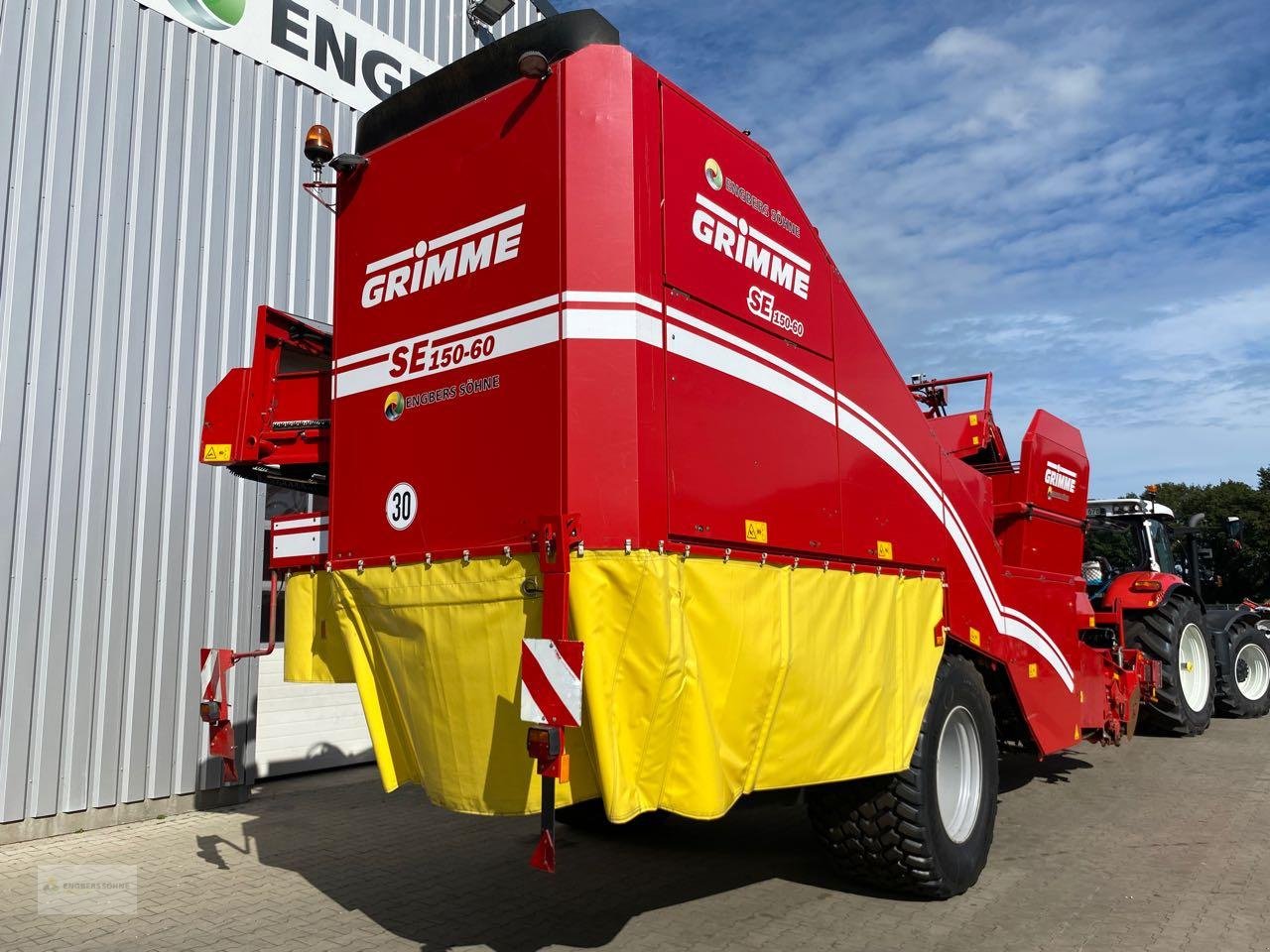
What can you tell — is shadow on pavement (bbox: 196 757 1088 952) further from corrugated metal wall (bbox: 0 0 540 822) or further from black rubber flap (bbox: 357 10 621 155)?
black rubber flap (bbox: 357 10 621 155)

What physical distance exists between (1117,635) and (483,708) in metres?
5.84

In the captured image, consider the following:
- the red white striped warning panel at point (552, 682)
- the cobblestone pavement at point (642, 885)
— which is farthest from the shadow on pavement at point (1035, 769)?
the red white striped warning panel at point (552, 682)

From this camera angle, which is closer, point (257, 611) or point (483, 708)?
point (483, 708)

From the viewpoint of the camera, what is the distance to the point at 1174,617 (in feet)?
33.4

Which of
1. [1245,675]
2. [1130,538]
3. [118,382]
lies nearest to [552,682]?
[118,382]

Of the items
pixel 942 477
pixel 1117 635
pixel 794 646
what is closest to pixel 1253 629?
pixel 1117 635

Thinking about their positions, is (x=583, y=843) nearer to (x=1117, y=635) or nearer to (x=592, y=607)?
(x=592, y=607)

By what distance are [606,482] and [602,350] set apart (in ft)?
1.57

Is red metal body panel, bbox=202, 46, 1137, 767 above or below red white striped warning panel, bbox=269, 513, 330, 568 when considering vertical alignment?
above

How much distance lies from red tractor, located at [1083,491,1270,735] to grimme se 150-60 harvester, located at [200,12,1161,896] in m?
5.84

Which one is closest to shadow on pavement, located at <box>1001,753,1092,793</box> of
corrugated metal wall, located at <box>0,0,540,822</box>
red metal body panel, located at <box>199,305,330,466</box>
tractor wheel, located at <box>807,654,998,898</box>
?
tractor wheel, located at <box>807,654,998,898</box>

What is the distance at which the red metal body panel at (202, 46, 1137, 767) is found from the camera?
3.55 metres

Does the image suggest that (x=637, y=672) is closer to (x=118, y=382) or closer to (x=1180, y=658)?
(x=118, y=382)

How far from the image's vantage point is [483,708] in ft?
12.1
